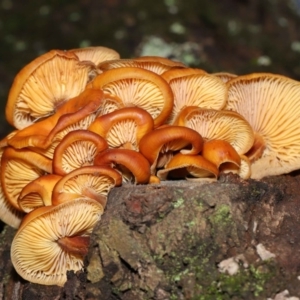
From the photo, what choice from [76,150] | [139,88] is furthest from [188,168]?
[76,150]

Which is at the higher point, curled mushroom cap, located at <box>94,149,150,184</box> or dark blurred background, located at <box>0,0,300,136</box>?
dark blurred background, located at <box>0,0,300,136</box>

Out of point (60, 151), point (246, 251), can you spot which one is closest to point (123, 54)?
point (60, 151)

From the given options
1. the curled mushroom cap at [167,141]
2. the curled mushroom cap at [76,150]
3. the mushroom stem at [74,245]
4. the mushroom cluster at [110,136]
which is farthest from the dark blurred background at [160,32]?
the mushroom stem at [74,245]

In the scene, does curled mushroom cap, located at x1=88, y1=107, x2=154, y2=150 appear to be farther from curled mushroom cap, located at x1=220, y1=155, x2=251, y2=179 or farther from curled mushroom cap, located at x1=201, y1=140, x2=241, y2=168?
curled mushroom cap, located at x1=220, y1=155, x2=251, y2=179

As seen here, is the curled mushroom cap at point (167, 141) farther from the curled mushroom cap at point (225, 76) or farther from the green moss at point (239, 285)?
the green moss at point (239, 285)

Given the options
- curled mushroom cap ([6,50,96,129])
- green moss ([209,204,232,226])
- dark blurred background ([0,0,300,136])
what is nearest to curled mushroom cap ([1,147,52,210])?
curled mushroom cap ([6,50,96,129])

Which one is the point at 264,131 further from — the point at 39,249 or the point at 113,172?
the point at 39,249

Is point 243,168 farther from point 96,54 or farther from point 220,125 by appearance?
point 96,54
